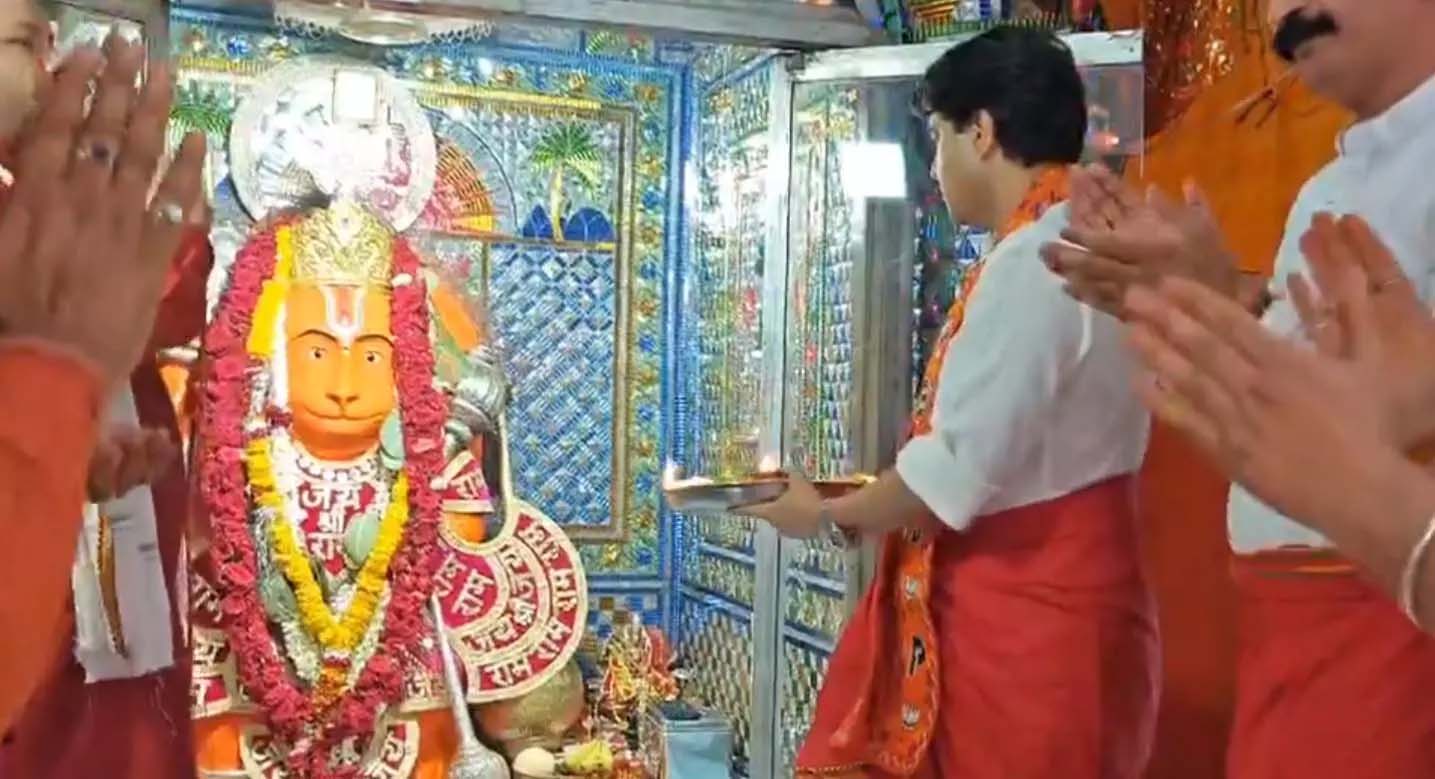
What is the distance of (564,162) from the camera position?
4.13 m

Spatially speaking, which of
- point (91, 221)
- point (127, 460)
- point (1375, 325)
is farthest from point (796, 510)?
point (91, 221)

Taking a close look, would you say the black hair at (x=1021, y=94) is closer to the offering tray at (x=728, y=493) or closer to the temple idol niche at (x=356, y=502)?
the offering tray at (x=728, y=493)

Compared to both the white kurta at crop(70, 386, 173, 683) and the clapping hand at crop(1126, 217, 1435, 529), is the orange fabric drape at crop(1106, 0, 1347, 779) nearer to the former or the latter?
the clapping hand at crop(1126, 217, 1435, 529)

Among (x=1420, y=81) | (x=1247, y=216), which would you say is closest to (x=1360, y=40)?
(x=1420, y=81)

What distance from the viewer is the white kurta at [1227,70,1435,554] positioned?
1.31 metres

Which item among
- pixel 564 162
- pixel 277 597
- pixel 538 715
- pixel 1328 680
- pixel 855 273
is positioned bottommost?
pixel 538 715

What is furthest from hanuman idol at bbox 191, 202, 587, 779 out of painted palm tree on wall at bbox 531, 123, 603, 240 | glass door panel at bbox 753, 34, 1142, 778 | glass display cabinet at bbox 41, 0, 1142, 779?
glass door panel at bbox 753, 34, 1142, 778

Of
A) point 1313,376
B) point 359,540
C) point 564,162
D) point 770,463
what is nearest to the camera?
point 1313,376

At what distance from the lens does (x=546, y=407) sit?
4090mm

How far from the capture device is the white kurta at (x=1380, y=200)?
1.31 metres

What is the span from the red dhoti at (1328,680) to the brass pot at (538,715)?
95.8 inches

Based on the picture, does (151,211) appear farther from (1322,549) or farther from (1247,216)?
(1247,216)

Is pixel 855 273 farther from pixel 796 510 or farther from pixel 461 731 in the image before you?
pixel 461 731

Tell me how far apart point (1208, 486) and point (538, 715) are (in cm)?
187
